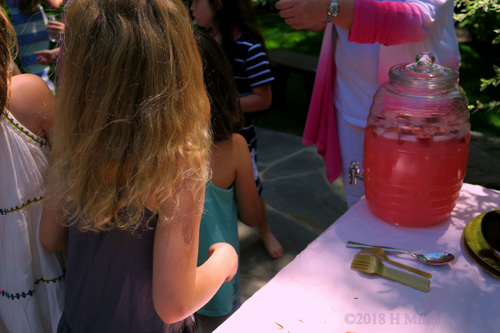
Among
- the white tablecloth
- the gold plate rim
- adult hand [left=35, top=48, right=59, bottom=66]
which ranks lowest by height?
the white tablecloth

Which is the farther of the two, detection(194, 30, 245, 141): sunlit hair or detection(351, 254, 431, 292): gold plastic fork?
detection(194, 30, 245, 141): sunlit hair

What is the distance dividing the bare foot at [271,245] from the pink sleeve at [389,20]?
1.60m

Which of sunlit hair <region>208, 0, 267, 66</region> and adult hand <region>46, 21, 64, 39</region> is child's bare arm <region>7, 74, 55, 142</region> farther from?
sunlit hair <region>208, 0, 267, 66</region>

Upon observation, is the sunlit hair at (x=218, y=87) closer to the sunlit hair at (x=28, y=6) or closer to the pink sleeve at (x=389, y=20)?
the pink sleeve at (x=389, y=20)

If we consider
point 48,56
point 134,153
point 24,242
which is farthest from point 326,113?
point 48,56

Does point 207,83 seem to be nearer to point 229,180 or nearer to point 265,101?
point 229,180

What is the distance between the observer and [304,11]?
1.54 metres

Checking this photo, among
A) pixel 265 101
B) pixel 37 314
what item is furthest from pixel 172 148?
pixel 265 101

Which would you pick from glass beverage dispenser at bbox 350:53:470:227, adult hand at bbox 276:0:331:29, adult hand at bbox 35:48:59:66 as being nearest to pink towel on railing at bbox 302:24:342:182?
adult hand at bbox 276:0:331:29

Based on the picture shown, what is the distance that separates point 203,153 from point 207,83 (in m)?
0.49

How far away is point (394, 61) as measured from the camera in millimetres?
1660

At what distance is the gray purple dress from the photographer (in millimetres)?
1080

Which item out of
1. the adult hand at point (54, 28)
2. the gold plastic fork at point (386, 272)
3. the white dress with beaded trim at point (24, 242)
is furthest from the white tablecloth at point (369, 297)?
the adult hand at point (54, 28)

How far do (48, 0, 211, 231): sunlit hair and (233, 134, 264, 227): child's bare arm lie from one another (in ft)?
1.97
